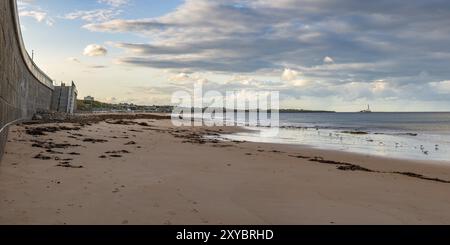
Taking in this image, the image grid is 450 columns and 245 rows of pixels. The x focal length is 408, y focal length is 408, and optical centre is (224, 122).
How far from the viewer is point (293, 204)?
7.15 meters

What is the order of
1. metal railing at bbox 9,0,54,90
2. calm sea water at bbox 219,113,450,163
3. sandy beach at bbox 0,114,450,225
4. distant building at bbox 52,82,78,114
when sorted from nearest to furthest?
1. sandy beach at bbox 0,114,450,225
2. metal railing at bbox 9,0,54,90
3. calm sea water at bbox 219,113,450,163
4. distant building at bbox 52,82,78,114

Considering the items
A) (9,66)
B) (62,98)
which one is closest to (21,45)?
(9,66)

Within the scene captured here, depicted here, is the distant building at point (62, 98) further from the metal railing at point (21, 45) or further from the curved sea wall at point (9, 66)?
the curved sea wall at point (9, 66)

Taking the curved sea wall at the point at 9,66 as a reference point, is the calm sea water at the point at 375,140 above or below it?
below

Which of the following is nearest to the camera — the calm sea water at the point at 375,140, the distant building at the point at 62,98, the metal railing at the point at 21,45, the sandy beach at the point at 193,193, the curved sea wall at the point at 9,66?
the sandy beach at the point at 193,193

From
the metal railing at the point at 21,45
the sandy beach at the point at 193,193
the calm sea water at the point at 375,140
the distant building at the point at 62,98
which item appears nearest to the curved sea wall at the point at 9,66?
the metal railing at the point at 21,45

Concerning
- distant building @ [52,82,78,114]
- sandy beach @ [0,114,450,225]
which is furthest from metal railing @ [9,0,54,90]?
distant building @ [52,82,78,114]

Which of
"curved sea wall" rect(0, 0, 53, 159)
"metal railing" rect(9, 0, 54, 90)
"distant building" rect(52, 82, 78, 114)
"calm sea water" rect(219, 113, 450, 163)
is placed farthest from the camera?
"distant building" rect(52, 82, 78, 114)

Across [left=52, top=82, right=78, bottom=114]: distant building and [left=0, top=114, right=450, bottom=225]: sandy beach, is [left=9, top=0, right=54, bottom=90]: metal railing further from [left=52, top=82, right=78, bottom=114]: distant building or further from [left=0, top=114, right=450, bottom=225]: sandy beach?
[left=52, top=82, right=78, bottom=114]: distant building

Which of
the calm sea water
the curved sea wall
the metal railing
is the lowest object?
the calm sea water

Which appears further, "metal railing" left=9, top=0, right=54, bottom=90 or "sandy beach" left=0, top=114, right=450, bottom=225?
"metal railing" left=9, top=0, right=54, bottom=90
